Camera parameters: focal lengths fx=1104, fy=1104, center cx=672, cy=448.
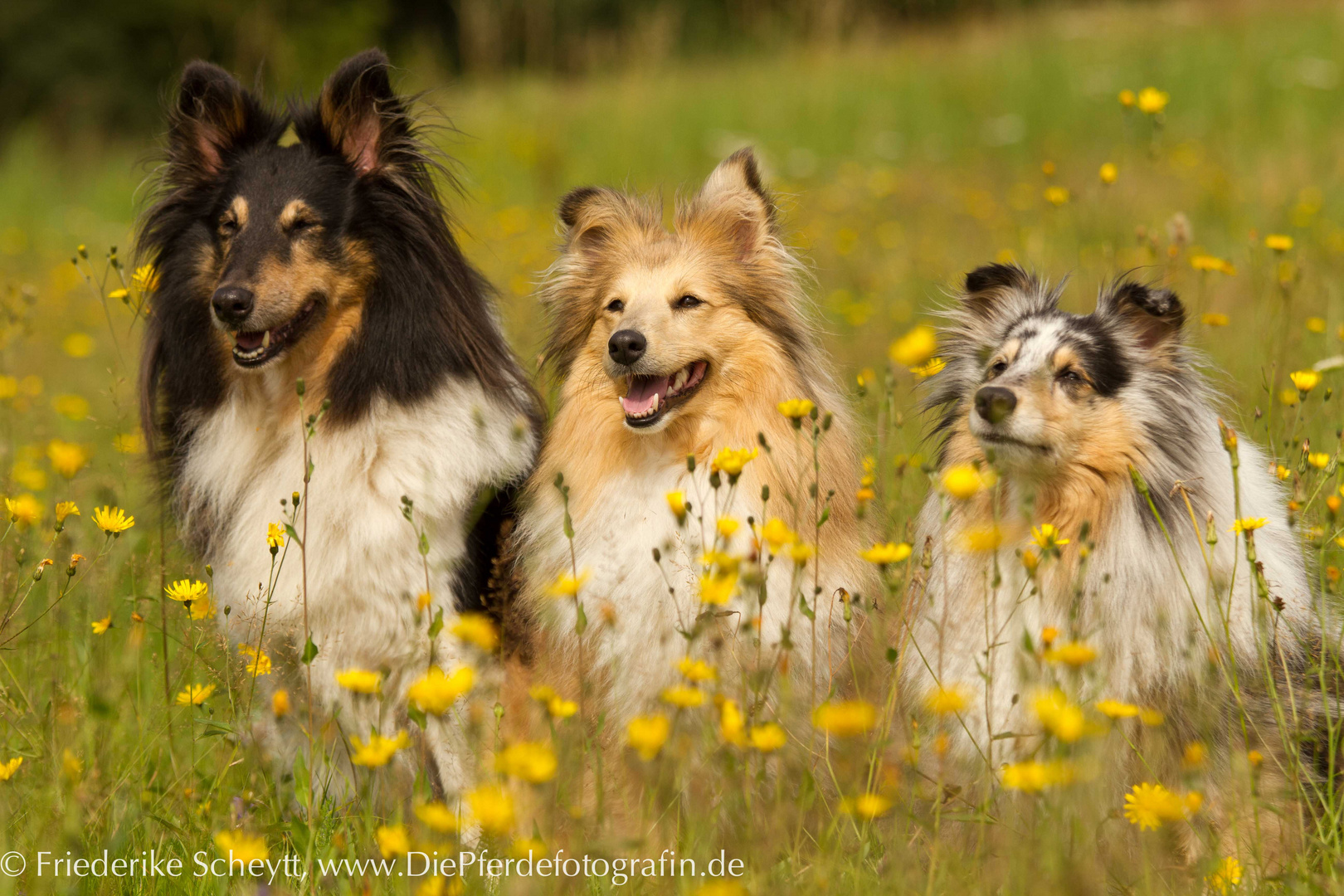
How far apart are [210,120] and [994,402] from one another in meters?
2.75

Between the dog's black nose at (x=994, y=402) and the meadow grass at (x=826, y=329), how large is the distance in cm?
25

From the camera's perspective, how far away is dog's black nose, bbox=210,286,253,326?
332cm

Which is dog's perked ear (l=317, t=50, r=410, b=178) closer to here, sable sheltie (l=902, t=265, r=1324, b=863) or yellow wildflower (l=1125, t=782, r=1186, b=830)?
sable sheltie (l=902, t=265, r=1324, b=863)

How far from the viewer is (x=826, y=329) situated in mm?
4137

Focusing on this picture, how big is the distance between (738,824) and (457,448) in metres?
1.63

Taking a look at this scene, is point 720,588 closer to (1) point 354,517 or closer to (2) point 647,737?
(2) point 647,737

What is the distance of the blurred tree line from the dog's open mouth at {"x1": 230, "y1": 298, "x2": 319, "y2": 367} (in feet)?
46.1

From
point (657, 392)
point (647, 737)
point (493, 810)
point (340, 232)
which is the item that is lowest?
point (493, 810)

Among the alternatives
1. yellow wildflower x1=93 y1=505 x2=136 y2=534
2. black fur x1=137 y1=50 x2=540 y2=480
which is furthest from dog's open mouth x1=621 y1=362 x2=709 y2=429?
yellow wildflower x1=93 y1=505 x2=136 y2=534

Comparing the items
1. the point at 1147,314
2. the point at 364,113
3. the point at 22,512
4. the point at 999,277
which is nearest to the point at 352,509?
the point at 22,512

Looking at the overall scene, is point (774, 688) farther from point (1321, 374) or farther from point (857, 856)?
point (1321, 374)

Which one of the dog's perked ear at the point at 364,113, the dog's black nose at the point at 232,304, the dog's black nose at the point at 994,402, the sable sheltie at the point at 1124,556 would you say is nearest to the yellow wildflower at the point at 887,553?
the sable sheltie at the point at 1124,556

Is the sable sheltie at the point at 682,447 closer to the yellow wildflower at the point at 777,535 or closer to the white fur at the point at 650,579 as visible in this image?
the white fur at the point at 650,579

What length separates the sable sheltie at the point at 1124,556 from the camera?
2822 millimetres
